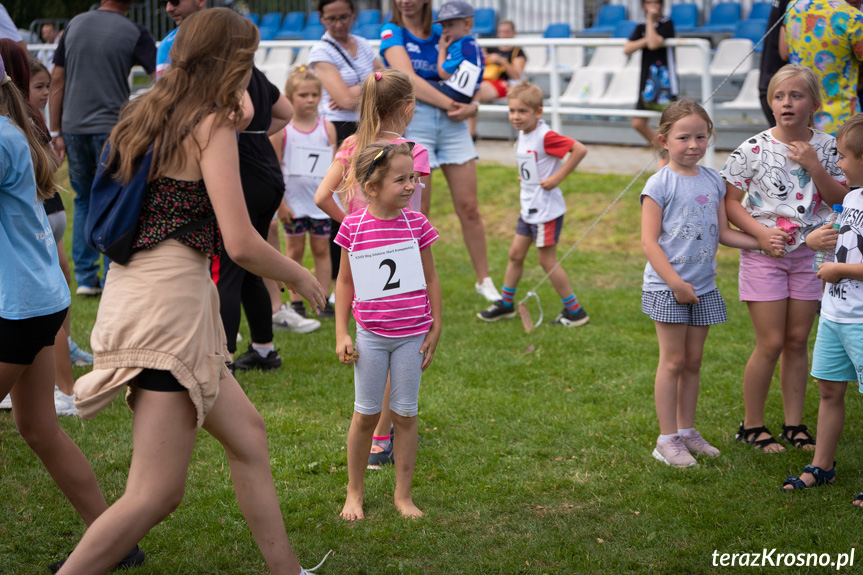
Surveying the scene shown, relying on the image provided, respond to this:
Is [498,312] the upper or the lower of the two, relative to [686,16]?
lower

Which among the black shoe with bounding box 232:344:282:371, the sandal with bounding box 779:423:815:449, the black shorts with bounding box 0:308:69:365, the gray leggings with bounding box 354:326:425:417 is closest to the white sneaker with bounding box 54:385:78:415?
the black shoe with bounding box 232:344:282:371

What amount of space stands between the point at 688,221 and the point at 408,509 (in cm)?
179

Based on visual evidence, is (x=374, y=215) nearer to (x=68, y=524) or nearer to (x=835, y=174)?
(x=68, y=524)

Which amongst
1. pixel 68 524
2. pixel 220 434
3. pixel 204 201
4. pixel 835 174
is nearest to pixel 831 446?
pixel 835 174

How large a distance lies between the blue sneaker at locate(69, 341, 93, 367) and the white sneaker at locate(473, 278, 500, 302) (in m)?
3.04

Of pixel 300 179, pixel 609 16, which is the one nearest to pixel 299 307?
pixel 300 179

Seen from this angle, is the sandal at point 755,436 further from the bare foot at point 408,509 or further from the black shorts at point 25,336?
the black shorts at point 25,336

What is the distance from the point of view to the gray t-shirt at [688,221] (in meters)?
4.00

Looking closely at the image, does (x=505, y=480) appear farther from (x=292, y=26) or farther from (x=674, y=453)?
(x=292, y=26)

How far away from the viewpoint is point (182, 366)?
2508mm

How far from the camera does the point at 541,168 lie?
6.50 metres

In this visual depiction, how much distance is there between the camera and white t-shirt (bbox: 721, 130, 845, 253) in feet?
13.2

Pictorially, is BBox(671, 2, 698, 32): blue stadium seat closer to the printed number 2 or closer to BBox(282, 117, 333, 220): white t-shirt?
BBox(282, 117, 333, 220): white t-shirt

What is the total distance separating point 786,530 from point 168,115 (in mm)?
2723
